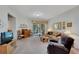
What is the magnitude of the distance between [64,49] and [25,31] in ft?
27.7

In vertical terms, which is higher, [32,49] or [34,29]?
[34,29]

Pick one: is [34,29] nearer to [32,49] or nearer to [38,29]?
[38,29]

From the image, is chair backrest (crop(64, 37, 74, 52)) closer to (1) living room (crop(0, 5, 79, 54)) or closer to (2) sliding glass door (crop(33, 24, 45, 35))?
(1) living room (crop(0, 5, 79, 54))

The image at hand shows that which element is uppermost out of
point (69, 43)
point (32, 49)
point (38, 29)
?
point (38, 29)

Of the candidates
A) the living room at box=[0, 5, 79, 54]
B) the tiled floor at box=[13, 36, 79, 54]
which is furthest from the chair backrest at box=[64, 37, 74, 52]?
the tiled floor at box=[13, 36, 79, 54]

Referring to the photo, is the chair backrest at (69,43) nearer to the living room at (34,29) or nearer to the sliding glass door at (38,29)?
the living room at (34,29)

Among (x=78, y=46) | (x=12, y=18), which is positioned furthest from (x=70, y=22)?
(x=12, y=18)

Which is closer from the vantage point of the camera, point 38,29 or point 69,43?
point 69,43

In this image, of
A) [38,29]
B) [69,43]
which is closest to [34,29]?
[38,29]

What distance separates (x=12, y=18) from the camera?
348 inches

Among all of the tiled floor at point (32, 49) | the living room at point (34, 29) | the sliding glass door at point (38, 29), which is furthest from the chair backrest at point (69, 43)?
→ the sliding glass door at point (38, 29)

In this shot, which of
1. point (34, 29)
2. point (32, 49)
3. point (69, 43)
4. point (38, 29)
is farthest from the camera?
point (38, 29)
